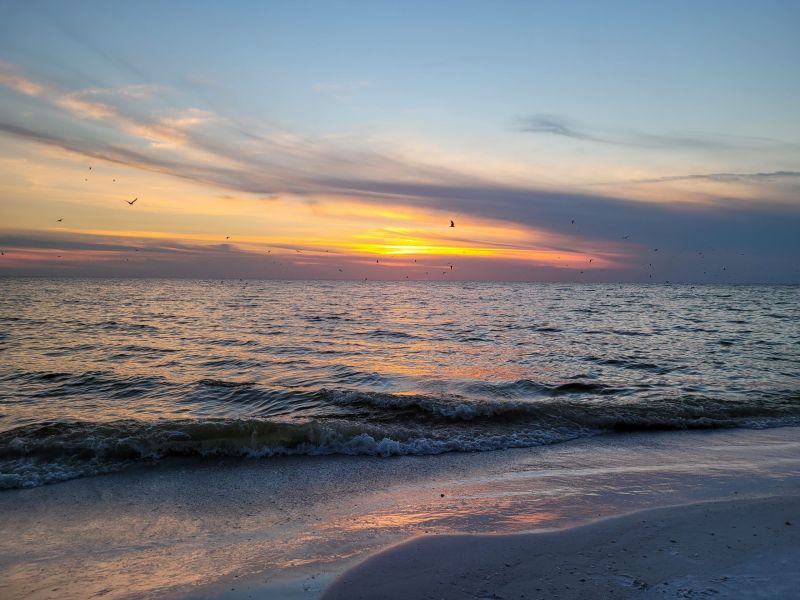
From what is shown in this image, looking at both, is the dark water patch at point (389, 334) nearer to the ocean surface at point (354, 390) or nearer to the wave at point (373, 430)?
the ocean surface at point (354, 390)

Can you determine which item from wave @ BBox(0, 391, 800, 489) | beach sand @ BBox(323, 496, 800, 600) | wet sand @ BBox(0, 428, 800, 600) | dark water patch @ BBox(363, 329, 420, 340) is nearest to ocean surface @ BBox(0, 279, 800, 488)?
wave @ BBox(0, 391, 800, 489)

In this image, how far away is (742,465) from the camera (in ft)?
29.5

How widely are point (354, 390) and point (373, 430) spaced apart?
4.59m

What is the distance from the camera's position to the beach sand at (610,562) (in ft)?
15.9

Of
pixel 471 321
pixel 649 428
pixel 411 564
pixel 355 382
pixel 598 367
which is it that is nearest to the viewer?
pixel 411 564

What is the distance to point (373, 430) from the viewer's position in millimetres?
11445

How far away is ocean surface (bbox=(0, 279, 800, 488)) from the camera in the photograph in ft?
35.4

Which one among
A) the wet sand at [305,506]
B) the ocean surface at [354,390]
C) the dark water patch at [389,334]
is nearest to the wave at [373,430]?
the ocean surface at [354,390]

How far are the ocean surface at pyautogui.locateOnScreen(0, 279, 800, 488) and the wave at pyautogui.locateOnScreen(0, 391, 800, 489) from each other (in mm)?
45

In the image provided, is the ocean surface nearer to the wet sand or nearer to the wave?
the wave

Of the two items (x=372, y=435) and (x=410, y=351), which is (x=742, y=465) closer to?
(x=372, y=435)

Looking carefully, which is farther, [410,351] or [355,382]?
[410,351]

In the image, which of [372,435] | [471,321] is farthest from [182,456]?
[471,321]

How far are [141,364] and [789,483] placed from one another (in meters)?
19.9
